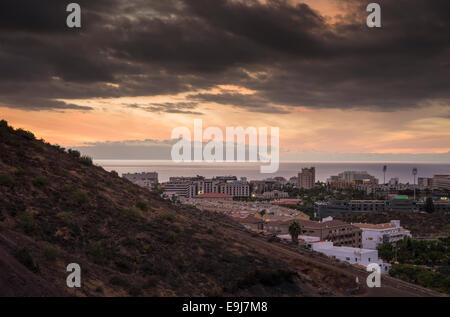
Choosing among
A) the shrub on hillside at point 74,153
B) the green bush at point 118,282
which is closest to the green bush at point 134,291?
the green bush at point 118,282

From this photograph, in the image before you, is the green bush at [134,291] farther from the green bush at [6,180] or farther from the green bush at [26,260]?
the green bush at [6,180]

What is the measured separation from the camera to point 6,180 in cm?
2152

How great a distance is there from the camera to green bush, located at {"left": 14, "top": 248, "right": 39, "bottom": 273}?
13.7 meters

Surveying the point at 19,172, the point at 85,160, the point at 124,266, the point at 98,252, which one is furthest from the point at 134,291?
the point at 85,160

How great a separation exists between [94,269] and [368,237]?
77.2 meters

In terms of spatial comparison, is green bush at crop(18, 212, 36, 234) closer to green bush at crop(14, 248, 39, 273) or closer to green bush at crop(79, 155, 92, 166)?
green bush at crop(14, 248, 39, 273)

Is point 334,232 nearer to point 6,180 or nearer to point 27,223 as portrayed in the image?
point 6,180

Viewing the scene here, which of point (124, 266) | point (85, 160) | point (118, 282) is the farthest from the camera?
point (85, 160)

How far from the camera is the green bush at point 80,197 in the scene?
2330 centimetres

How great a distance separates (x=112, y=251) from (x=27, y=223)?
4090 mm

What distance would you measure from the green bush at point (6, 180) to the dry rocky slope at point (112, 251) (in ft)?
0.16

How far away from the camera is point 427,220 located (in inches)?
4269
